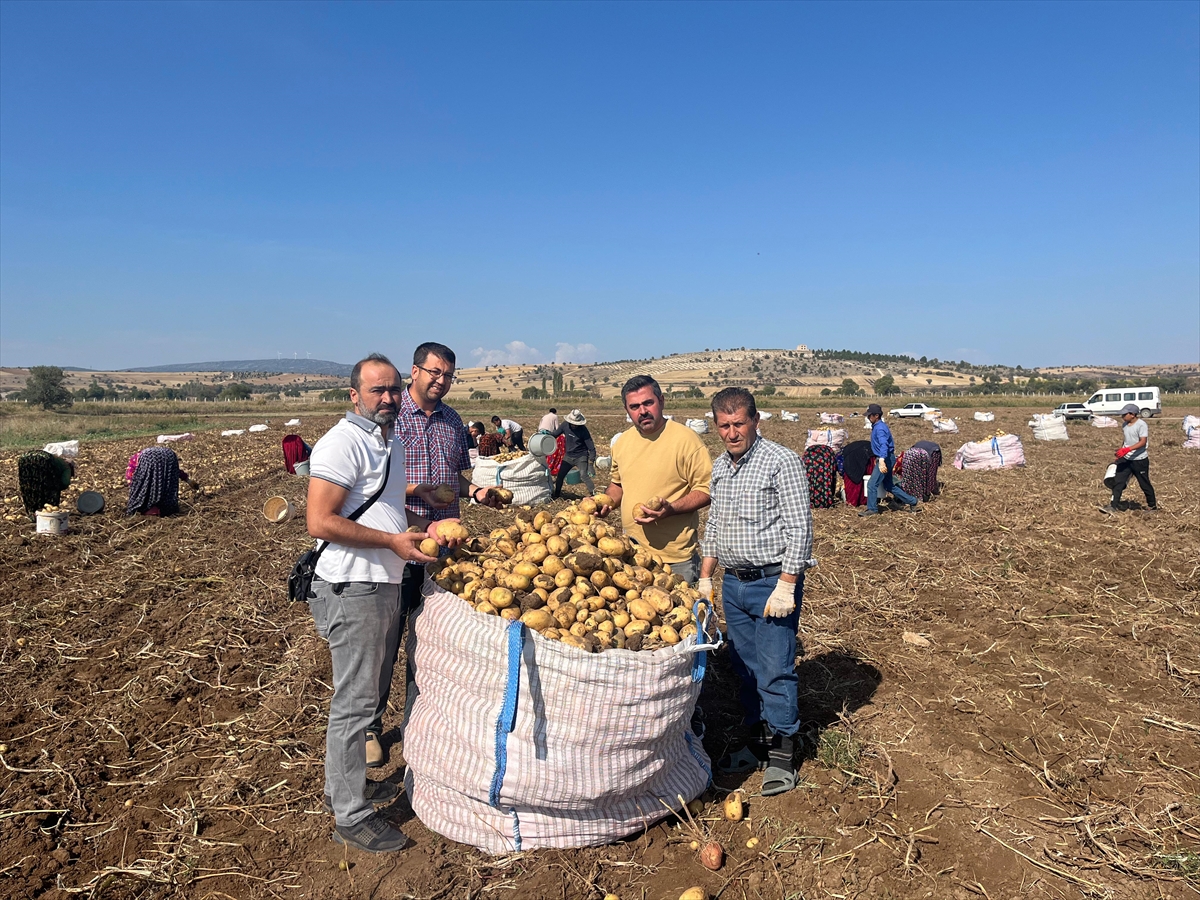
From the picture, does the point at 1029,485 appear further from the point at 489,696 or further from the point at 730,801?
the point at 489,696

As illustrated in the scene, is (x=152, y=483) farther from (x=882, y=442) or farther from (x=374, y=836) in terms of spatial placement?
(x=882, y=442)

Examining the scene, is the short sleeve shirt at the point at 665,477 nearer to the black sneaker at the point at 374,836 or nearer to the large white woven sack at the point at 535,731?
the large white woven sack at the point at 535,731

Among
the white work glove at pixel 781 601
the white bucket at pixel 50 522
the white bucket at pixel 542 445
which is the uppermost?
the white bucket at pixel 542 445

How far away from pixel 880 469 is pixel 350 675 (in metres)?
9.81

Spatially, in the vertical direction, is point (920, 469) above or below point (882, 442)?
below

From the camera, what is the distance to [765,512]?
377 centimetres

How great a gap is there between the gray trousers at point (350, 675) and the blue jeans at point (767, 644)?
76.1 inches

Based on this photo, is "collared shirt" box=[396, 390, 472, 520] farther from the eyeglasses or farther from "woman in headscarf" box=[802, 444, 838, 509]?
"woman in headscarf" box=[802, 444, 838, 509]

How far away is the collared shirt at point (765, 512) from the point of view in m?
3.67

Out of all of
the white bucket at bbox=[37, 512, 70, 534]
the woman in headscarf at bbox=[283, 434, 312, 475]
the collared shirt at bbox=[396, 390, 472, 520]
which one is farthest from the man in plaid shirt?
the white bucket at bbox=[37, 512, 70, 534]

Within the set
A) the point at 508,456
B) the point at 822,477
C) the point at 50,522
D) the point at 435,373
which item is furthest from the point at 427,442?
the point at 822,477

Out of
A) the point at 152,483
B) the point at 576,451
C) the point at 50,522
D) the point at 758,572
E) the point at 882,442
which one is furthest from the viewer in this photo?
the point at 576,451

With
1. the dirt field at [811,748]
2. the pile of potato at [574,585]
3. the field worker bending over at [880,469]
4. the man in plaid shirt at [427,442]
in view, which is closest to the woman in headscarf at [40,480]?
the dirt field at [811,748]

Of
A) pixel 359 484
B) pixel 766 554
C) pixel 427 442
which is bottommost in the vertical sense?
pixel 766 554
